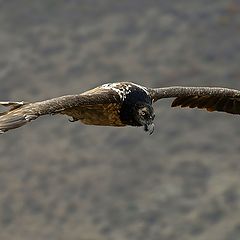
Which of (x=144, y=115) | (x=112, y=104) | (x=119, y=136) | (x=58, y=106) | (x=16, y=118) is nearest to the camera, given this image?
(x=16, y=118)

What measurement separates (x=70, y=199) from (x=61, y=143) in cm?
142

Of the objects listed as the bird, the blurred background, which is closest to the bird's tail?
the bird

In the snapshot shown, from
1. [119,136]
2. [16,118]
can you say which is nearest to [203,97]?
[16,118]

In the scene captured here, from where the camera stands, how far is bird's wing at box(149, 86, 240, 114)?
9570mm

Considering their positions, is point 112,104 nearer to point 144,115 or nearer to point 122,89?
point 122,89

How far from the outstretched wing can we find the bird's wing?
55 cm

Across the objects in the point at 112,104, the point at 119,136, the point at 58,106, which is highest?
the point at 119,136

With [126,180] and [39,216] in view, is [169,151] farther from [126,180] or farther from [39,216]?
[39,216]

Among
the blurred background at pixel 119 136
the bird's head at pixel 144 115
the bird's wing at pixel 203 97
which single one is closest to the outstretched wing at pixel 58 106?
the bird's head at pixel 144 115

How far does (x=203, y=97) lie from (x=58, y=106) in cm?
225

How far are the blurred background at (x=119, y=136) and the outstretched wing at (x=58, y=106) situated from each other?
5530mm

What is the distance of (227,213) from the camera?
14594 mm

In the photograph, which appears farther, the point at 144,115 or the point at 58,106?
the point at 144,115

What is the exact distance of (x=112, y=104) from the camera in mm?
9094
